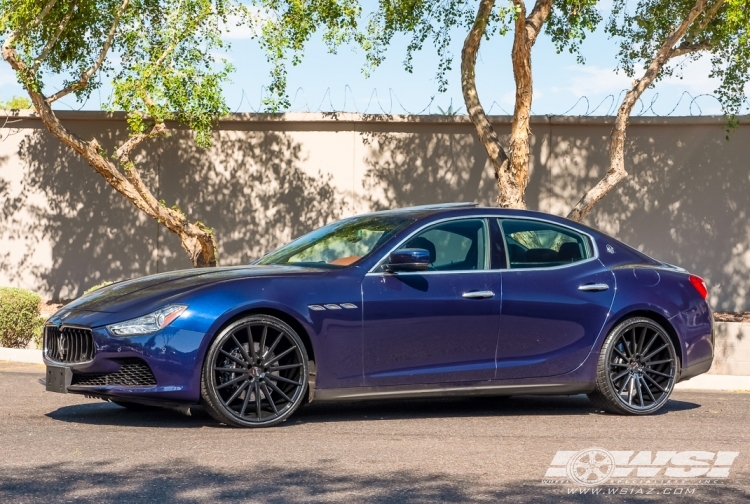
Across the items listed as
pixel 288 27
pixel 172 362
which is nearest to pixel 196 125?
pixel 288 27

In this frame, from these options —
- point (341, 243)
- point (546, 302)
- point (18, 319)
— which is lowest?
point (18, 319)

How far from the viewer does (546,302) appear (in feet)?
26.4

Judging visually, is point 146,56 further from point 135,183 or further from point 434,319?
point 434,319

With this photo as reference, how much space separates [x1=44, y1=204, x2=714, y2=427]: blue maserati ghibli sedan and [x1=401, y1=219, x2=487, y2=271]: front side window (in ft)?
0.04

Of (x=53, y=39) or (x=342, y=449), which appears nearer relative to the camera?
(x=342, y=449)

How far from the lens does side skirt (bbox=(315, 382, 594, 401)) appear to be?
7.43m

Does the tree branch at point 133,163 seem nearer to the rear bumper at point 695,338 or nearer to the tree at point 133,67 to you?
the tree at point 133,67

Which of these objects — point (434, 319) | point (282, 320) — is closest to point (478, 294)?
point (434, 319)

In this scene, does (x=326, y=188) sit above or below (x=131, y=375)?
above

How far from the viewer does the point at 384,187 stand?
672 inches

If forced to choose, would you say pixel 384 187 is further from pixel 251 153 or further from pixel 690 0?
pixel 690 0

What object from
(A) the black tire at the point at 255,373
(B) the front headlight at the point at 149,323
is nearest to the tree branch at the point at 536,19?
(A) the black tire at the point at 255,373

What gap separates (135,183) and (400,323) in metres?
8.96

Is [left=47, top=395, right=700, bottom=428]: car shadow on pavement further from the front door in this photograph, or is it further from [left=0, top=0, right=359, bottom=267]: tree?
[left=0, top=0, right=359, bottom=267]: tree
